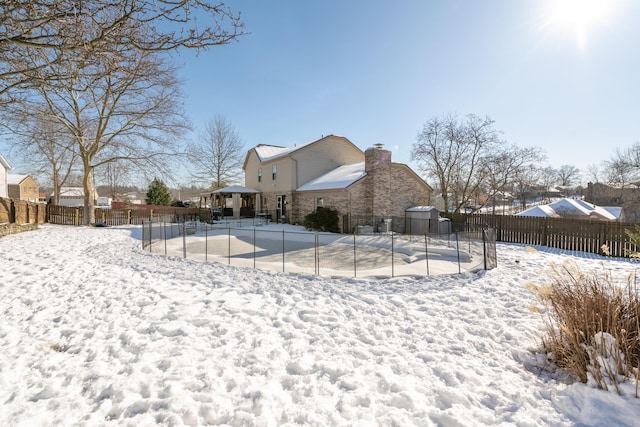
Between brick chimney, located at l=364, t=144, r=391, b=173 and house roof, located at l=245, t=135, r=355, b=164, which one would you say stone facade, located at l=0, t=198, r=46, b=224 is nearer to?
house roof, located at l=245, t=135, r=355, b=164

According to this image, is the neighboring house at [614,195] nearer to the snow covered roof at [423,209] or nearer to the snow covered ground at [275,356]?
the snow covered roof at [423,209]

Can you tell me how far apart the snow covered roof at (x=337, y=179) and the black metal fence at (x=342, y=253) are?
13.9ft

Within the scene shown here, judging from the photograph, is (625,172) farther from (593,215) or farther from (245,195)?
(245,195)

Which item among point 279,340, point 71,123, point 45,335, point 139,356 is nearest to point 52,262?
point 45,335

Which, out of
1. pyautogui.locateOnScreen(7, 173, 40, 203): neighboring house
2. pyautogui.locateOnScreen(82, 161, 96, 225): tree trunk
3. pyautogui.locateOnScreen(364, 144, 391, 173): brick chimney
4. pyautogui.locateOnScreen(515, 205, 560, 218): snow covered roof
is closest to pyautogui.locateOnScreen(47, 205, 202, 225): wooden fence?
pyautogui.locateOnScreen(82, 161, 96, 225): tree trunk

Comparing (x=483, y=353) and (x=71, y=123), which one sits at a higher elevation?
(x=71, y=123)

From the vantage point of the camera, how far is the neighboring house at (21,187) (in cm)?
4356

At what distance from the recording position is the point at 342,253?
38.8ft

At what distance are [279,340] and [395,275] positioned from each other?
4461mm

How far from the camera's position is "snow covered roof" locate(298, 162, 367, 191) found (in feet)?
62.0

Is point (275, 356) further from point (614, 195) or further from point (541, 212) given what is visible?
point (614, 195)

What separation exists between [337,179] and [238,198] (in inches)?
401

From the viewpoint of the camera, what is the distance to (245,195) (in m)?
28.9

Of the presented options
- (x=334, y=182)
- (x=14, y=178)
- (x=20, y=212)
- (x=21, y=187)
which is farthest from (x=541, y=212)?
(x=14, y=178)
